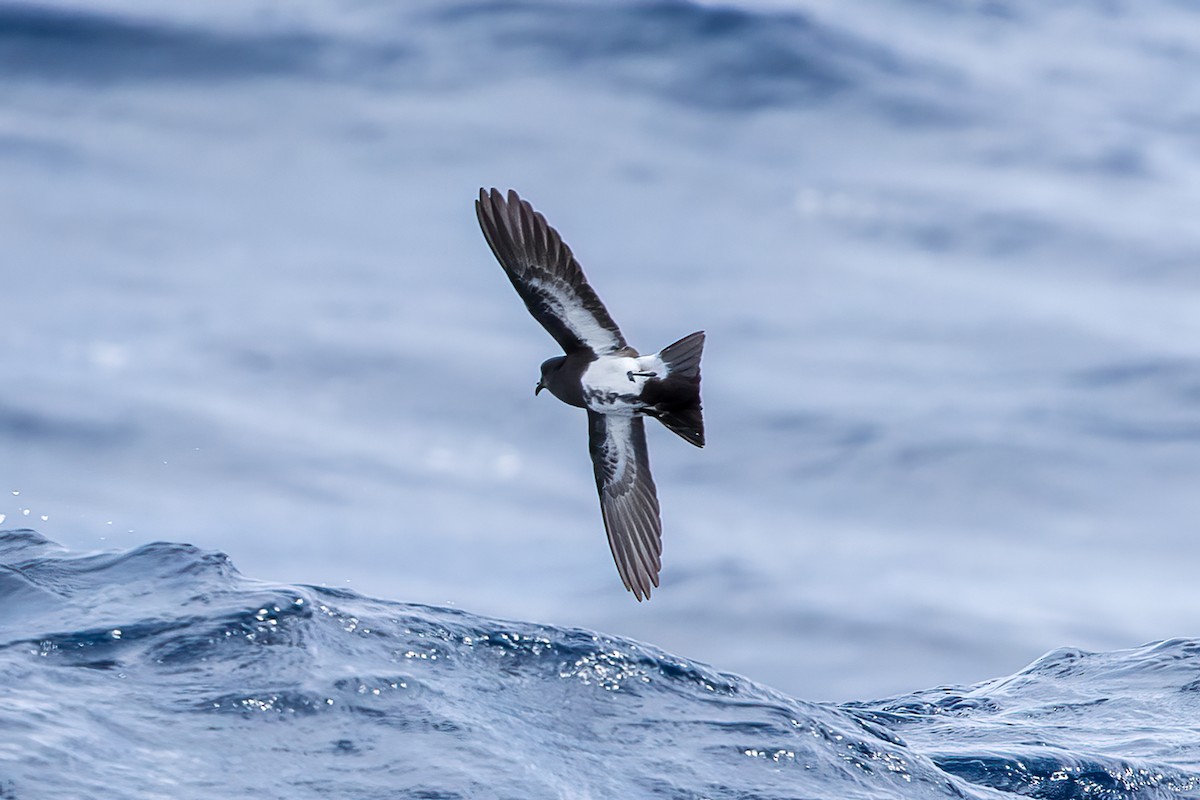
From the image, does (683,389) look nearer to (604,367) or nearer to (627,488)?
(604,367)

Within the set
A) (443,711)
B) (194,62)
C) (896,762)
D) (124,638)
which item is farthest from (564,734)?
(194,62)

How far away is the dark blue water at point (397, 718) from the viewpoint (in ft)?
15.9

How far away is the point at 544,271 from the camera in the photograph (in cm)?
679

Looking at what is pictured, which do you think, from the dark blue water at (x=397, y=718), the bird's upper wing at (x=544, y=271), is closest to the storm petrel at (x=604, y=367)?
the bird's upper wing at (x=544, y=271)

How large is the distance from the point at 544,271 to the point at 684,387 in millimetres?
785

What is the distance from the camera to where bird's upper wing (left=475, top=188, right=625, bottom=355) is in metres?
6.68

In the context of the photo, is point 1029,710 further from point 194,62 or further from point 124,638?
point 194,62

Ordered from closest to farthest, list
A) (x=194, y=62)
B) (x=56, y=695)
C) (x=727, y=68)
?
(x=56, y=695), (x=727, y=68), (x=194, y=62)

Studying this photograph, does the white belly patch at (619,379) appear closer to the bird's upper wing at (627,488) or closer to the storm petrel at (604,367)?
the storm petrel at (604,367)

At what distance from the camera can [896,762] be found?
221 inches

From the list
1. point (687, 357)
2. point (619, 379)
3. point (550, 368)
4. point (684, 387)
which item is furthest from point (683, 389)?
point (550, 368)

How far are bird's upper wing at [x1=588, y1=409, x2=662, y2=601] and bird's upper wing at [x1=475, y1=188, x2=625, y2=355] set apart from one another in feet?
2.67

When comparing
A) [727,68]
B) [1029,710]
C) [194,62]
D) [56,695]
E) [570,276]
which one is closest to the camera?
[56,695]

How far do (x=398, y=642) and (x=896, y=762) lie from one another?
1861mm
